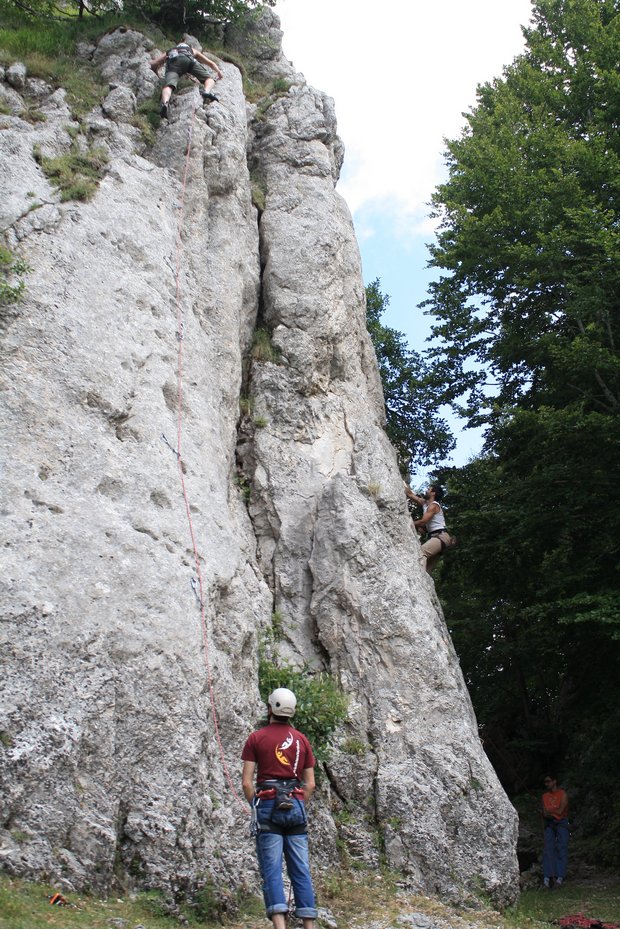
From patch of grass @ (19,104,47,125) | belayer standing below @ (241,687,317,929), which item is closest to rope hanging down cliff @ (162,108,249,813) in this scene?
belayer standing below @ (241,687,317,929)

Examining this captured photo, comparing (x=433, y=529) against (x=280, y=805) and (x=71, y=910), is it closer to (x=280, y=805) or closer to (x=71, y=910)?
(x=280, y=805)

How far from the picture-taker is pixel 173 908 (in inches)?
302

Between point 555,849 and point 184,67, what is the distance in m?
14.9

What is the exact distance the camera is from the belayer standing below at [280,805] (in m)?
6.78

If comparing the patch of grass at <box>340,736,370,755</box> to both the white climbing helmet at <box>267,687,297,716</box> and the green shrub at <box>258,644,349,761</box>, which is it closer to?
the green shrub at <box>258,644,349,761</box>

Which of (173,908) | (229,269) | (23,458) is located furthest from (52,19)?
(173,908)

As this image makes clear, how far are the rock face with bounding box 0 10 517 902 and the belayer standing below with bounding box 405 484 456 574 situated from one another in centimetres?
152

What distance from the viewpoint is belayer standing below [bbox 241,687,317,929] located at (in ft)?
22.2

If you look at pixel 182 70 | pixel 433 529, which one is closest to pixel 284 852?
pixel 433 529

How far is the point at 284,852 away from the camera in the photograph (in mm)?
7020

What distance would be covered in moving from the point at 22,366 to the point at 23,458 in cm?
119

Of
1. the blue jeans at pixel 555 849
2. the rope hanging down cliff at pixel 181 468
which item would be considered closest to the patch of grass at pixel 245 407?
the rope hanging down cliff at pixel 181 468

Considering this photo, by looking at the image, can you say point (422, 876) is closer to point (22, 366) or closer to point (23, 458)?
point (23, 458)

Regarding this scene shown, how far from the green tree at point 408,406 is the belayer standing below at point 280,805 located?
44.9 ft
